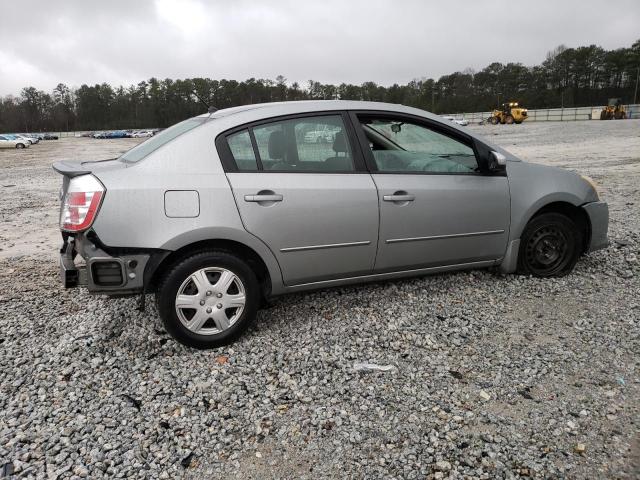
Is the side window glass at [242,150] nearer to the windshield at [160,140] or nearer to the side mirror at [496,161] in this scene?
the windshield at [160,140]

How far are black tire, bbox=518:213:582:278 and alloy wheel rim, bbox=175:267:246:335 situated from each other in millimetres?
2672

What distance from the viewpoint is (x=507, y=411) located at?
270 cm

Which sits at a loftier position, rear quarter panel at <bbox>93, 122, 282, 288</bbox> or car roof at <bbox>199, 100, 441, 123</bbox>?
car roof at <bbox>199, 100, 441, 123</bbox>

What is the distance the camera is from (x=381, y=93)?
360ft

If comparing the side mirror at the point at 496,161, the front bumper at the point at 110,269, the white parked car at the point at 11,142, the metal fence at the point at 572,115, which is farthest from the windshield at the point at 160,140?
the metal fence at the point at 572,115

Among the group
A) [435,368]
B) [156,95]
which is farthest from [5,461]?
[156,95]

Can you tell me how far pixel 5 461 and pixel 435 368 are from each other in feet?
8.10

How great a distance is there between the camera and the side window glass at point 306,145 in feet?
11.5

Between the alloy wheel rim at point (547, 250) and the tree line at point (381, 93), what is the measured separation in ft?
276

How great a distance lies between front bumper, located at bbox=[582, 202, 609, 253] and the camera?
449 cm

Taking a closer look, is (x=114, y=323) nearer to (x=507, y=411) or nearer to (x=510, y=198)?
(x=507, y=411)

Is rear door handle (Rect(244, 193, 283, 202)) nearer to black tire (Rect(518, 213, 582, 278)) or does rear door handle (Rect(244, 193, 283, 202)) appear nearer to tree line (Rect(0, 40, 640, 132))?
black tire (Rect(518, 213, 582, 278))

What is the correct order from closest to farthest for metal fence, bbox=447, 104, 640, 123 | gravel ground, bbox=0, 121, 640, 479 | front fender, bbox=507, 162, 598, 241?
gravel ground, bbox=0, 121, 640, 479 → front fender, bbox=507, 162, 598, 241 → metal fence, bbox=447, 104, 640, 123

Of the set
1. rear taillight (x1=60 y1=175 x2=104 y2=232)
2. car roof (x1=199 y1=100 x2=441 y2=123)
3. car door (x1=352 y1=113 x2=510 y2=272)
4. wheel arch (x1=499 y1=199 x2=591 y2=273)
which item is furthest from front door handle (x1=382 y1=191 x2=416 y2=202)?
rear taillight (x1=60 y1=175 x2=104 y2=232)
